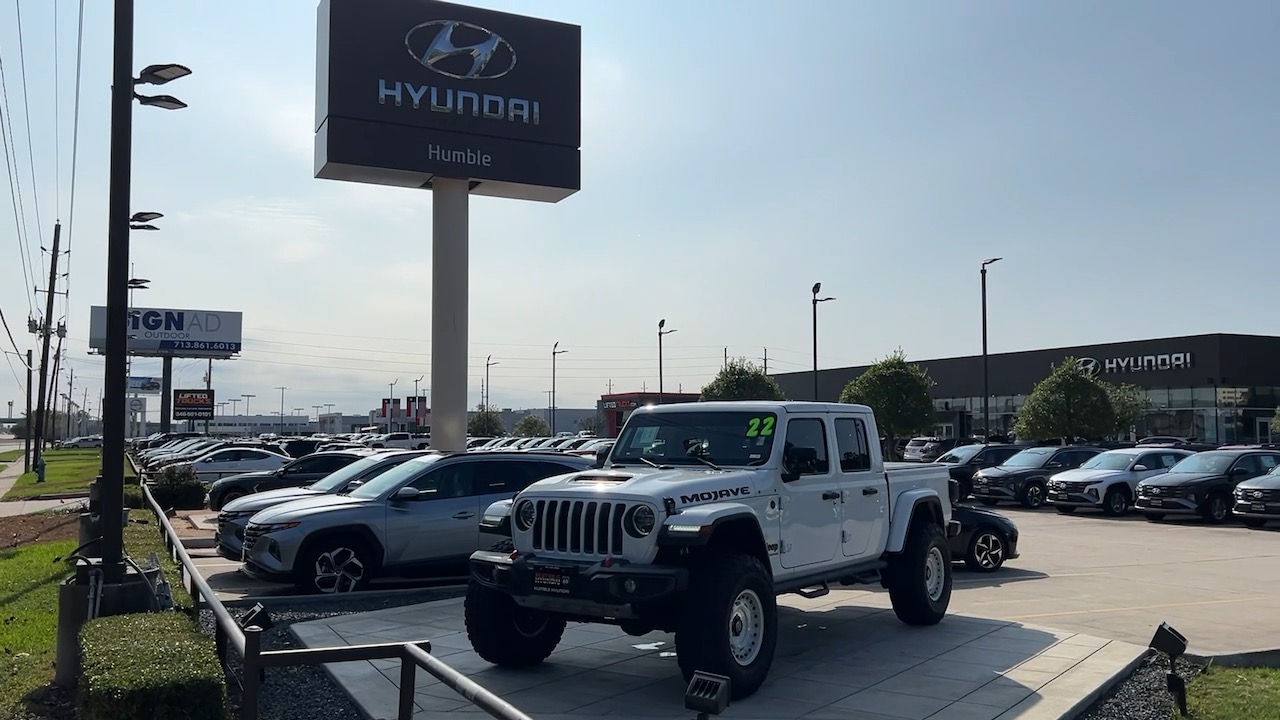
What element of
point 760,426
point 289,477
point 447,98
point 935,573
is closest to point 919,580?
point 935,573

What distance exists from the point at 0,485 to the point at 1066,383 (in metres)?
42.3

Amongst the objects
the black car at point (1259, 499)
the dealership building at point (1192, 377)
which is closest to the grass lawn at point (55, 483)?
the black car at point (1259, 499)

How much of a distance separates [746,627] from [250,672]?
3.56 meters

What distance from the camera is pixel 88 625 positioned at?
22.3 ft

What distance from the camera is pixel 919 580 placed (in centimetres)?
984

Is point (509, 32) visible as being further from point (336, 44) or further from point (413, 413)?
point (413, 413)

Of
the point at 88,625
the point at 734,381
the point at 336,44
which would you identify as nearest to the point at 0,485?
the point at 336,44

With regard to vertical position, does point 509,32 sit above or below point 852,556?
above

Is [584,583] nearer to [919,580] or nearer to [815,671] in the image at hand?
[815,671]

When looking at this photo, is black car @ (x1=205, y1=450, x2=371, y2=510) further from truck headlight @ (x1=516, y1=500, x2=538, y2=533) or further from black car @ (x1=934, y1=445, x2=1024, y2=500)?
black car @ (x1=934, y1=445, x2=1024, y2=500)

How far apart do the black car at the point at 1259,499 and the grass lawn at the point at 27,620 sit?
820 inches

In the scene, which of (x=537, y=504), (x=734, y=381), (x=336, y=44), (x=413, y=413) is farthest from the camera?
(x=413, y=413)

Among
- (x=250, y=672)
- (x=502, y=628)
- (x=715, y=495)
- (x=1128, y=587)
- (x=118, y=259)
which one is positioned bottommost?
(x=1128, y=587)

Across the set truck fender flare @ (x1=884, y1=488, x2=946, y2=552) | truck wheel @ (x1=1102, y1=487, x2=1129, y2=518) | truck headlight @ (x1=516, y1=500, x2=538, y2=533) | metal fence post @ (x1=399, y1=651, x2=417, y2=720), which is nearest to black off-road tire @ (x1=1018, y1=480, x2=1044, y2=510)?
truck wheel @ (x1=1102, y1=487, x2=1129, y2=518)
